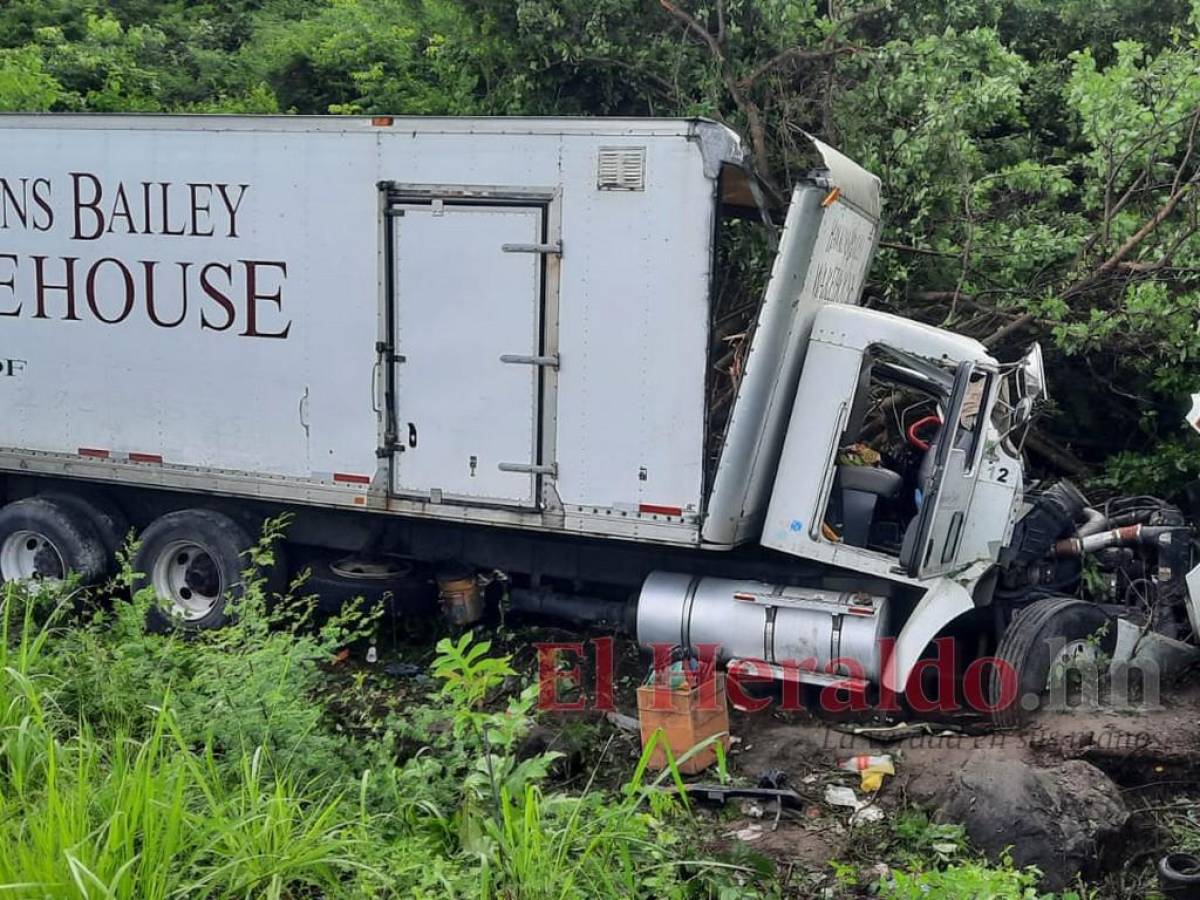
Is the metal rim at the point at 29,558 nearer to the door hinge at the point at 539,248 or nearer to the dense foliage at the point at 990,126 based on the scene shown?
the door hinge at the point at 539,248

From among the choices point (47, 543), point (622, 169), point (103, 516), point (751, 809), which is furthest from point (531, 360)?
point (47, 543)

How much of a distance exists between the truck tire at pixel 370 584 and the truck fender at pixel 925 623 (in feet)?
10.1

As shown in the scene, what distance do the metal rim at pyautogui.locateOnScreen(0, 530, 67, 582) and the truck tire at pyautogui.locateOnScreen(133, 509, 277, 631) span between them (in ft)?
2.12

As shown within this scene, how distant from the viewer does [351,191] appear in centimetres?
800

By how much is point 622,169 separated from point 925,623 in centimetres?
289

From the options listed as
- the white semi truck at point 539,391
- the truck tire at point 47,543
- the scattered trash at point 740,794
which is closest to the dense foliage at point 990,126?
the white semi truck at point 539,391

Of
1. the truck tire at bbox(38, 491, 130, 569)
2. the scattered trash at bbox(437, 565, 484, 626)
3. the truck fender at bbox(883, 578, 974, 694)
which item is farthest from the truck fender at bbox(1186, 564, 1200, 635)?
the truck tire at bbox(38, 491, 130, 569)

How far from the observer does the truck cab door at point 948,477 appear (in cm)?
729

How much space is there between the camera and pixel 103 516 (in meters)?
9.00

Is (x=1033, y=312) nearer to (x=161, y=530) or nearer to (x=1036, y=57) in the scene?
(x=1036, y=57)

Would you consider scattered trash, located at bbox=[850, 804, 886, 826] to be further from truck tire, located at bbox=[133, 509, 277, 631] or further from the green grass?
truck tire, located at bbox=[133, 509, 277, 631]

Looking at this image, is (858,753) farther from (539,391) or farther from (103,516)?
(103,516)

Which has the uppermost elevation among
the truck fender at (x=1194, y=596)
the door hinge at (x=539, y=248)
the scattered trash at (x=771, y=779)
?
the door hinge at (x=539, y=248)

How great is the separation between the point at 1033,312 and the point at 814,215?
9.50 feet
